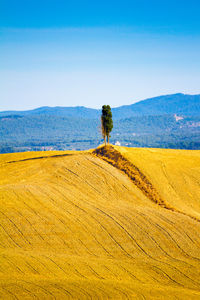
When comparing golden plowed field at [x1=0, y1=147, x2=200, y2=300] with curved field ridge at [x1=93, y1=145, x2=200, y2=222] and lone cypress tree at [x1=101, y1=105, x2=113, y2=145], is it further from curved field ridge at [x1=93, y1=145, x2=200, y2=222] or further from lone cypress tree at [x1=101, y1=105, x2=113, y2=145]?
Result: lone cypress tree at [x1=101, y1=105, x2=113, y2=145]

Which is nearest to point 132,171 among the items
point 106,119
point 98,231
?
point 106,119

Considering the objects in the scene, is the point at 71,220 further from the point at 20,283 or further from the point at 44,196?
the point at 20,283

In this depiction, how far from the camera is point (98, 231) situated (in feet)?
139

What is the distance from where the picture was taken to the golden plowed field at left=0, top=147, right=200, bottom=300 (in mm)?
30984

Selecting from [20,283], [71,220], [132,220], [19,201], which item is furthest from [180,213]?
[20,283]

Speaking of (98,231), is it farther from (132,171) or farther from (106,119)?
(106,119)

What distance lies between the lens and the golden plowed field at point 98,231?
31.0 m

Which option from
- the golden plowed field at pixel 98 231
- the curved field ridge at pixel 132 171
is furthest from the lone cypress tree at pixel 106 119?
the golden plowed field at pixel 98 231

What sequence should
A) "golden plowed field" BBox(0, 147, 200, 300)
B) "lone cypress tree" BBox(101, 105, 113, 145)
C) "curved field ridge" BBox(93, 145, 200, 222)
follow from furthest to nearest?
"lone cypress tree" BBox(101, 105, 113, 145) < "curved field ridge" BBox(93, 145, 200, 222) < "golden plowed field" BBox(0, 147, 200, 300)

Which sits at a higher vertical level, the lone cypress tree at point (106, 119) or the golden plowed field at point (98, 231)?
the lone cypress tree at point (106, 119)

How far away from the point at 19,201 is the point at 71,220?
31.2 ft

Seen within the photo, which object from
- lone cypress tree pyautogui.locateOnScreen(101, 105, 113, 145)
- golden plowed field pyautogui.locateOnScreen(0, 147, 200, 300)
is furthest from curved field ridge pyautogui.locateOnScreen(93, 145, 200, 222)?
lone cypress tree pyautogui.locateOnScreen(101, 105, 113, 145)

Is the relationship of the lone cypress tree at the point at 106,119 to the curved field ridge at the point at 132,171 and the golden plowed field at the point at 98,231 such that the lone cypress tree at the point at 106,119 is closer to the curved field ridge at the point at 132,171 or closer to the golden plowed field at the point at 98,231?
the curved field ridge at the point at 132,171

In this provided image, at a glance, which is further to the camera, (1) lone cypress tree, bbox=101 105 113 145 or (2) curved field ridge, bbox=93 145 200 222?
(1) lone cypress tree, bbox=101 105 113 145
